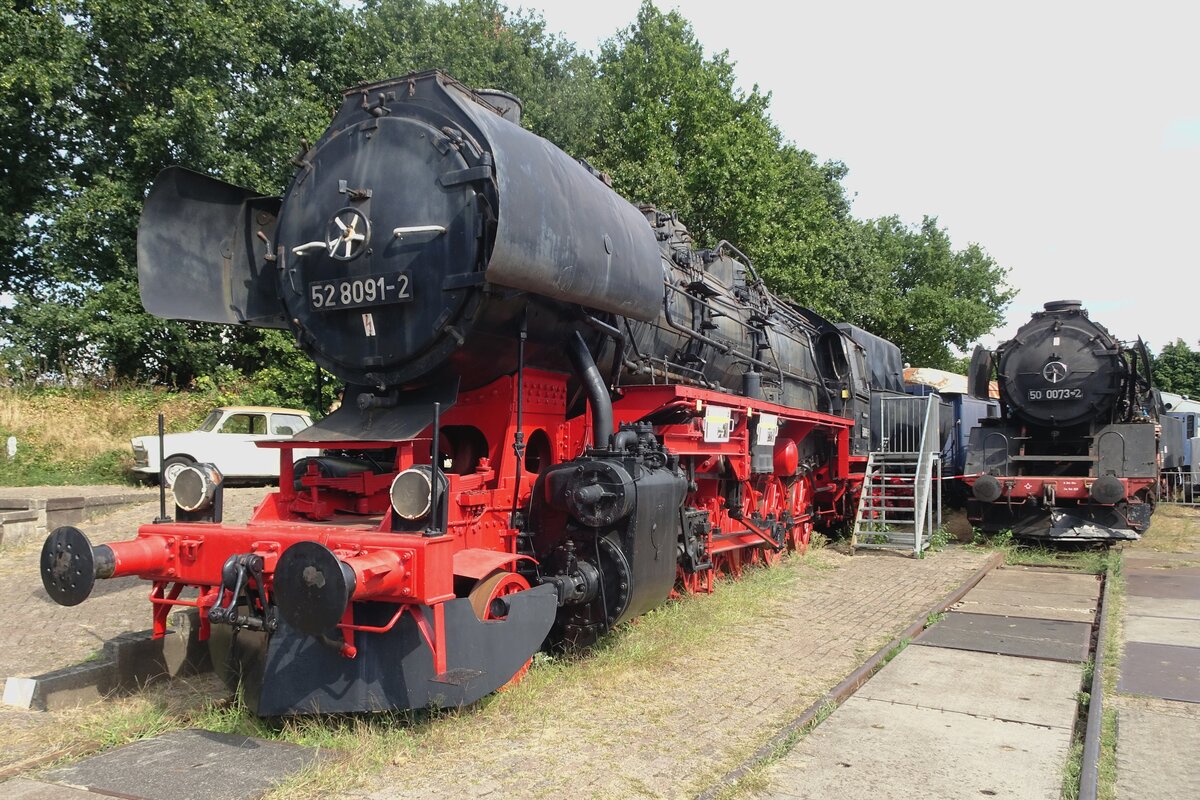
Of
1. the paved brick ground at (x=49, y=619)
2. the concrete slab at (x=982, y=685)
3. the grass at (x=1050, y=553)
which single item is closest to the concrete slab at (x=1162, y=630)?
the concrete slab at (x=982, y=685)

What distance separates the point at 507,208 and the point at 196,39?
48.5ft

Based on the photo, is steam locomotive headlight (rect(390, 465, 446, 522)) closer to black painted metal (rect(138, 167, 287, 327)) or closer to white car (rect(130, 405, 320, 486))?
black painted metal (rect(138, 167, 287, 327))

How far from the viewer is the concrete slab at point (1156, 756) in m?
3.83

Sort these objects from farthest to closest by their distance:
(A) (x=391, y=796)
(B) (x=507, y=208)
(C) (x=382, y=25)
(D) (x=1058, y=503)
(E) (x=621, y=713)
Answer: (C) (x=382, y=25), (D) (x=1058, y=503), (E) (x=621, y=713), (B) (x=507, y=208), (A) (x=391, y=796)

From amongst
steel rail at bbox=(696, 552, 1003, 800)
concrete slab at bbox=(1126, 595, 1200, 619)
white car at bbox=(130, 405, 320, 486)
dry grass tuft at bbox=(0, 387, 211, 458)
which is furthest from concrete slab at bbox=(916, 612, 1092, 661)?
dry grass tuft at bbox=(0, 387, 211, 458)

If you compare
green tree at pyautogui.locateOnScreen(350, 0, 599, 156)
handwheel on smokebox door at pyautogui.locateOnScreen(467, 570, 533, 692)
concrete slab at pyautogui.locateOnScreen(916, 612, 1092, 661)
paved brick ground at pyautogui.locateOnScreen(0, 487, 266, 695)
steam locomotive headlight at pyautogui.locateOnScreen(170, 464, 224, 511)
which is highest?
green tree at pyautogui.locateOnScreen(350, 0, 599, 156)

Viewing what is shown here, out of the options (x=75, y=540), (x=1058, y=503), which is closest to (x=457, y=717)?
(x=75, y=540)

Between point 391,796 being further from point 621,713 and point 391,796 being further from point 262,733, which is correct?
point 621,713

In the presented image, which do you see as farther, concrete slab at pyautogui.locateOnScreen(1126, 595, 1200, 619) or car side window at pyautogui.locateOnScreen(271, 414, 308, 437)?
car side window at pyautogui.locateOnScreen(271, 414, 308, 437)

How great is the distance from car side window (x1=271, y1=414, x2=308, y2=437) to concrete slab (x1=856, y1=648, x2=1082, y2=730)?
11.5 m

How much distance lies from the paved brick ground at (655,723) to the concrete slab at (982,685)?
0.31 meters

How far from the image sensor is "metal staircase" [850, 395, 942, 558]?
11125 mm

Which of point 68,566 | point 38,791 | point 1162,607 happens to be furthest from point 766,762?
point 1162,607

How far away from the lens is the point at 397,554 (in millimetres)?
3848
